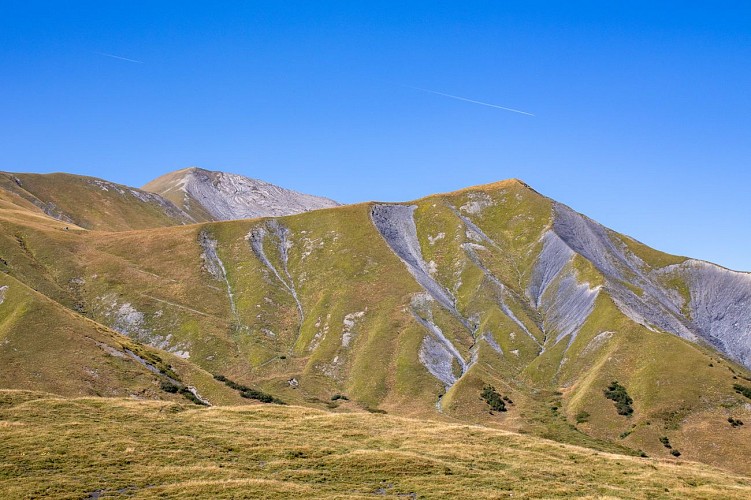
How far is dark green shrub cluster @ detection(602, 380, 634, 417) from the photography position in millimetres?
108500

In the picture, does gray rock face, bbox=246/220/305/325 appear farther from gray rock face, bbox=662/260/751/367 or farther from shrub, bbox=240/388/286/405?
gray rock face, bbox=662/260/751/367

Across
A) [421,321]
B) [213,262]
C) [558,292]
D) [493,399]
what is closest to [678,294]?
[558,292]

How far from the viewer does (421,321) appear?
14400 cm

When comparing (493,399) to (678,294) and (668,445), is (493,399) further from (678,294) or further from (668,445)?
(678,294)

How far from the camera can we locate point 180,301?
15388 centimetres

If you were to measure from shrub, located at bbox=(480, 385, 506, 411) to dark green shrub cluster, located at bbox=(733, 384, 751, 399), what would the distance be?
41136 mm

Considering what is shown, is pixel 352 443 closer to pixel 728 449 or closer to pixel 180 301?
pixel 728 449

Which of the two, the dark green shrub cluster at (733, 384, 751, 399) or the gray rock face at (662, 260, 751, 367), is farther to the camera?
the gray rock face at (662, 260, 751, 367)

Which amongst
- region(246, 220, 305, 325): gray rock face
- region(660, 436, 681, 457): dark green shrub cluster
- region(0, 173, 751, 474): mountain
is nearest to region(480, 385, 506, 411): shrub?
region(0, 173, 751, 474): mountain

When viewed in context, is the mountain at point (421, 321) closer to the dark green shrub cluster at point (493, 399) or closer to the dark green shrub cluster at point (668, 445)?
the dark green shrub cluster at point (668, 445)

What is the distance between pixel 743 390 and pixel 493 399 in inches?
1732

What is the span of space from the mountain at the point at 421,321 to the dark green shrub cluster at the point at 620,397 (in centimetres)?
30

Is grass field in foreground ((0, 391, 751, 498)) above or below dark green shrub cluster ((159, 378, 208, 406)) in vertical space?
above

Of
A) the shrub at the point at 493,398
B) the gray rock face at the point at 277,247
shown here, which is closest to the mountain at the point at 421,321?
the shrub at the point at 493,398
